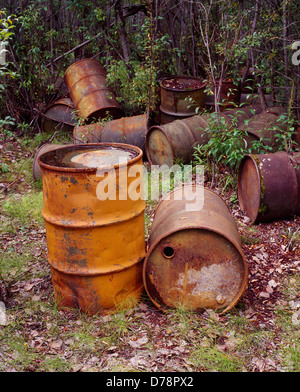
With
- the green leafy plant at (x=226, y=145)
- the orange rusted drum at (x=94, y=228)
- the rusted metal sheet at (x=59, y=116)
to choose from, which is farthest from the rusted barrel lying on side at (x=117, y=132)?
the orange rusted drum at (x=94, y=228)

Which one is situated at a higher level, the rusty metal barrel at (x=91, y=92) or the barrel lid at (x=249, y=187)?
the rusty metal barrel at (x=91, y=92)

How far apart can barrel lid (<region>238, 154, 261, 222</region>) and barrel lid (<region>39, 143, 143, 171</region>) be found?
1.76 m

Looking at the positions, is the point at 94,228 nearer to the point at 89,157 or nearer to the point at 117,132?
the point at 89,157


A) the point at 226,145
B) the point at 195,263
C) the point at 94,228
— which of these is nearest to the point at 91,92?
the point at 226,145

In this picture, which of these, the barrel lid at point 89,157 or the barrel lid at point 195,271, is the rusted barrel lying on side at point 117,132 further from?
the barrel lid at point 195,271

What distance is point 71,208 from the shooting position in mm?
2908

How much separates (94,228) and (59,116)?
547 centimetres

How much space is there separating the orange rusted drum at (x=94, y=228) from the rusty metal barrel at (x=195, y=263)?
201 millimetres

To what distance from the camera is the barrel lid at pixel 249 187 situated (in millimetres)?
4469

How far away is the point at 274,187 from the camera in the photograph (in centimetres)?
439

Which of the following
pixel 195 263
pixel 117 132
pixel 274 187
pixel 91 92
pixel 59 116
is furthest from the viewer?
pixel 59 116

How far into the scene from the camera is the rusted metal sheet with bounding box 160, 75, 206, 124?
22.0 ft
